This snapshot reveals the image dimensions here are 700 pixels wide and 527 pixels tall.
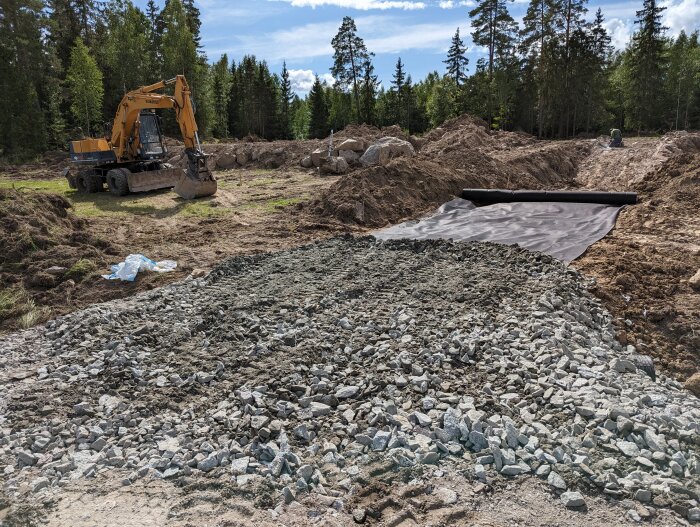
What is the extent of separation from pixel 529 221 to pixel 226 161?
57.9 ft

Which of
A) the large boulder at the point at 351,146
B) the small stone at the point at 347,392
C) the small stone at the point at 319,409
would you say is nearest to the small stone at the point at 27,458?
the small stone at the point at 319,409

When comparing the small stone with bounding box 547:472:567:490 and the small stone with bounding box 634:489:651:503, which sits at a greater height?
the small stone with bounding box 547:472:567:490

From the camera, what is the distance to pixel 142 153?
16562mm

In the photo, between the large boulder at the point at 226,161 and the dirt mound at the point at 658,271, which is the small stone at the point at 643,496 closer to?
the dirt mound at the point at 658,271

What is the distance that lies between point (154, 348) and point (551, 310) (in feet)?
15.1

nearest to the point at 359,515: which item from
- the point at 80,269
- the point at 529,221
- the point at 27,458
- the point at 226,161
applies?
the point at 27,458

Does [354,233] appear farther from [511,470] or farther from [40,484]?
[40,484]

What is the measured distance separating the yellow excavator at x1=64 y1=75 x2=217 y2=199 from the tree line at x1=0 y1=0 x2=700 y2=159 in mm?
16731

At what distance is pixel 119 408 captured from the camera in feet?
15.1

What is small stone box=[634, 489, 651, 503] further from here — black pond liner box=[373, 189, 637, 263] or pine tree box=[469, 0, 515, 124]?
pine tree box=[469, 0, 515, 124]

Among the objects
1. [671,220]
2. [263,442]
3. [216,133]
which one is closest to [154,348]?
[263,442]

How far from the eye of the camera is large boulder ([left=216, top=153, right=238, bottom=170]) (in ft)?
80.6

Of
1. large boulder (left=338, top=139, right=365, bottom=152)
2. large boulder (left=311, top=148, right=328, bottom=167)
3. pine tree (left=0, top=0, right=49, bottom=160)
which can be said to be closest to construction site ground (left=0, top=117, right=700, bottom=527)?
large boulder (left=311, top=148, right=328, bottom=167)

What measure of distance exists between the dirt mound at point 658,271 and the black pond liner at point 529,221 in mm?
377
